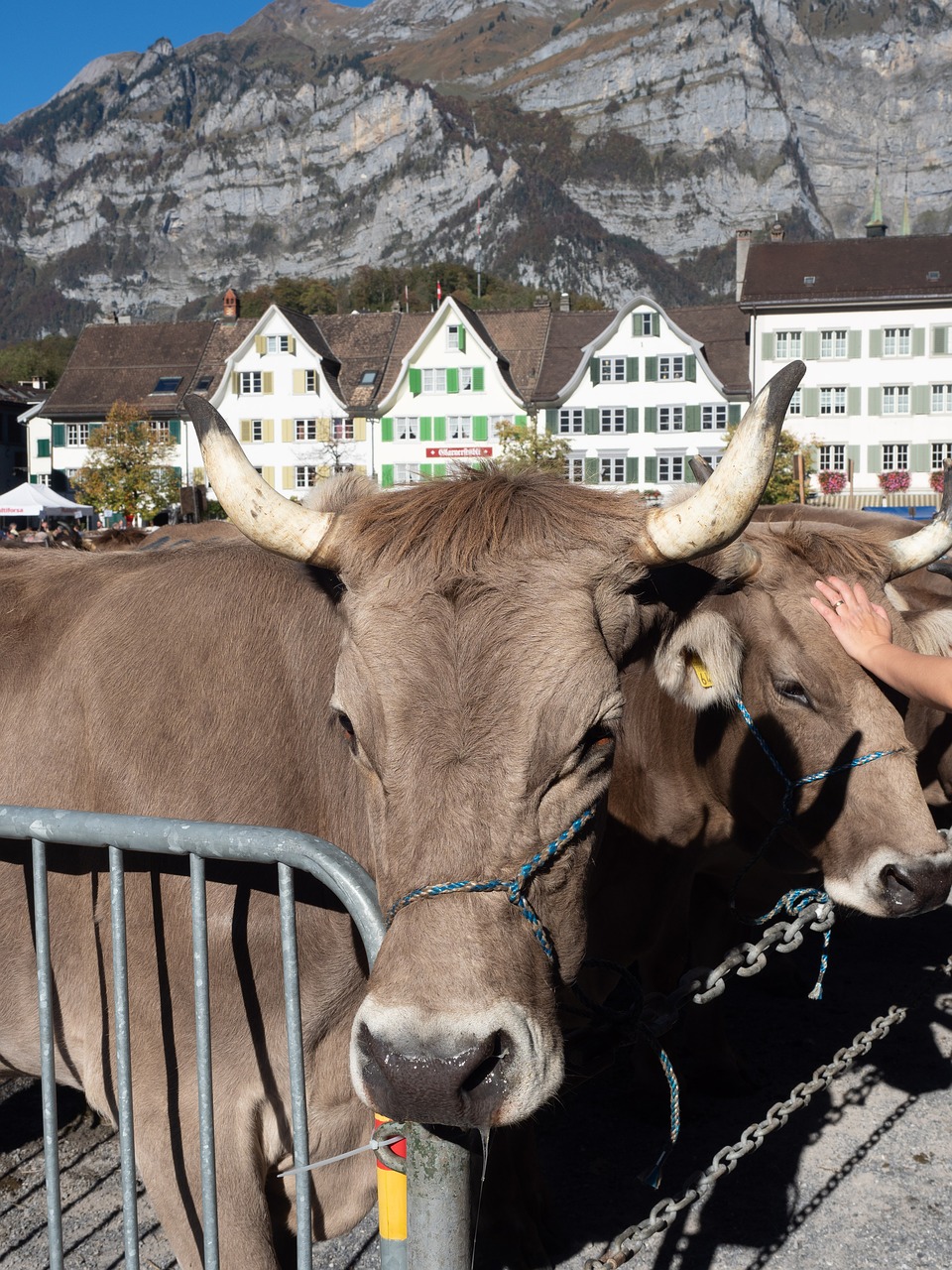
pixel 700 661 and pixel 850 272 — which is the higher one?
pixel 850 272

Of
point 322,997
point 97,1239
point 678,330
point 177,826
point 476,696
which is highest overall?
point 678,330

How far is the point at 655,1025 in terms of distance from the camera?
2592 mm

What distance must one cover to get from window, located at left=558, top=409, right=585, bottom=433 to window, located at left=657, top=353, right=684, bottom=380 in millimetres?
4053

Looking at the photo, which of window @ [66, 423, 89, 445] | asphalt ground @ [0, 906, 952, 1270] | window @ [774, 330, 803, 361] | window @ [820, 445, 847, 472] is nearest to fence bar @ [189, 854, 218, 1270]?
asphalt ground @ [0, 906, 952, 1270]

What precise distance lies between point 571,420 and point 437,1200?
52.5 meters

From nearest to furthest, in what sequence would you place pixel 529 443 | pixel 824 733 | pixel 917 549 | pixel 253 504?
1. pixel 253 504
2. pixel 824 733
3. pixel 917 549
4. pixel 529 443

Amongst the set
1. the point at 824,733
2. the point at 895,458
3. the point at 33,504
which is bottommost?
the point at 33,504

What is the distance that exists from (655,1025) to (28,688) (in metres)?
1.86

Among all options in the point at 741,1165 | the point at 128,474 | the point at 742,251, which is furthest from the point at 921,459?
the point at 741,1165

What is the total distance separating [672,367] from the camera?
52062mm

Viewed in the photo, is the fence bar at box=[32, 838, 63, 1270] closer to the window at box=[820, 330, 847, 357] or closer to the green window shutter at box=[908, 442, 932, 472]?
the green window shutter at box=[908, 442, 932, 472]

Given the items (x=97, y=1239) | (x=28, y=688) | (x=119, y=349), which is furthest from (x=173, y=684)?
(x=119, y=349)

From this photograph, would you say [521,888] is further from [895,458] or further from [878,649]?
[895,458]

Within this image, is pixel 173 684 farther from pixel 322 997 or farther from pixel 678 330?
pixel 678 330
